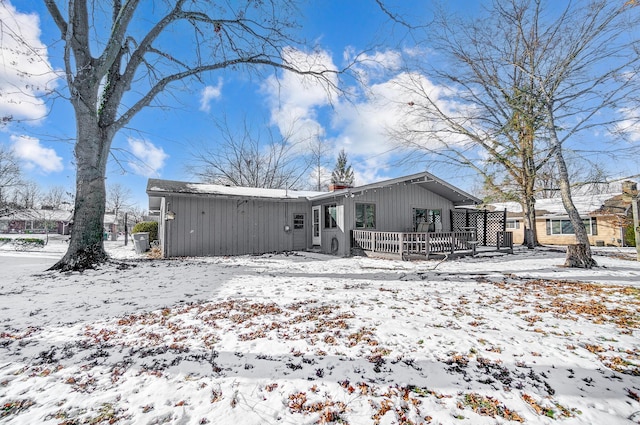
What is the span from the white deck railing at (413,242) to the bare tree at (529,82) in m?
3.42

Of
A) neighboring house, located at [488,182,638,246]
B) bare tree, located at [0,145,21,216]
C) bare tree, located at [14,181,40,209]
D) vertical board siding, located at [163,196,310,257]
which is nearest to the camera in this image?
vertical board siding, located at [163,196,310,257]

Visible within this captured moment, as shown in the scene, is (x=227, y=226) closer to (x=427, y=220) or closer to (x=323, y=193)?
(x=323, y=193)

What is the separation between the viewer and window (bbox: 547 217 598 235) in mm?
17578

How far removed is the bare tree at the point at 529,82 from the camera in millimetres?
7910

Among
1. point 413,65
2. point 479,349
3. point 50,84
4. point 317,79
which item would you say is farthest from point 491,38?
point 50,84

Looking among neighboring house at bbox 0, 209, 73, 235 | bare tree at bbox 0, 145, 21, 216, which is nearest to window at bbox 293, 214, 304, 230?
bare tree at bbox 0, 145, 21, 216

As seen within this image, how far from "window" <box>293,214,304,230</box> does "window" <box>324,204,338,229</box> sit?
133 cm

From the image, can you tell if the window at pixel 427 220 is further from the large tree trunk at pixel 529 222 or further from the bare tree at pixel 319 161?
the bare tree at pixel 319 161

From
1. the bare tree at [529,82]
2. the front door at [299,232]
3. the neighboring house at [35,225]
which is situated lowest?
the front door at [299,232]

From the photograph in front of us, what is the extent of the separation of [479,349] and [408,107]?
13.3 m

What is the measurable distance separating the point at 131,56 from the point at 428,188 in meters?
12.6

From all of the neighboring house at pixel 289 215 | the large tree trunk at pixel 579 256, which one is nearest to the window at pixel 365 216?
the neighboring house at pixel 289 215

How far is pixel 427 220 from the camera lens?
13.4 m

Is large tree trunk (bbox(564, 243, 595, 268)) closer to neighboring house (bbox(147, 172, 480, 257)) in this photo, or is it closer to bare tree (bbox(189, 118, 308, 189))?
neighboring house (bbox(147, 172, 480, 257))
